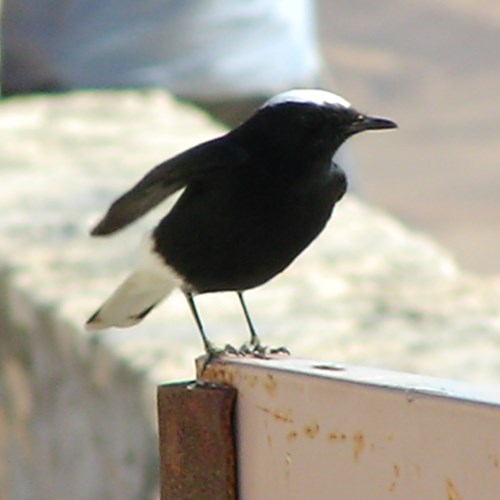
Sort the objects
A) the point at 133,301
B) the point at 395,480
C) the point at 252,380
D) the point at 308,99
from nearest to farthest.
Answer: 1. the point at 395,480
2. the point at 252,380
3. the point at 308,99
4. the point at 133,301

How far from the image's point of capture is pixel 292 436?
2.30 metres

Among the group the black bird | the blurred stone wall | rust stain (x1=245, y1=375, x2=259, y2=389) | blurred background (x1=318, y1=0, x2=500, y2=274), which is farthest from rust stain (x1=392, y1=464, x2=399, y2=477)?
blurred background (x1=318, y1=0, x2=500, y2=274)

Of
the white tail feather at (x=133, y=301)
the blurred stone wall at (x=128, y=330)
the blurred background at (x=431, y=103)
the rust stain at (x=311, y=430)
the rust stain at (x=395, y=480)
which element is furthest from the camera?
the blurred background at (x=431, y=103)

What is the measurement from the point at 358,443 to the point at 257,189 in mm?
1102

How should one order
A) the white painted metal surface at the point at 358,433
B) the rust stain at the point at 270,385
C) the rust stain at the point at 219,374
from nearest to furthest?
the white painted metal surface at the point at 358,433 → the rust stain at the point at 270,385 → the rust stain at the point at 219,374

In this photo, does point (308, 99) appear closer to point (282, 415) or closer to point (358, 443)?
point (282, 415)

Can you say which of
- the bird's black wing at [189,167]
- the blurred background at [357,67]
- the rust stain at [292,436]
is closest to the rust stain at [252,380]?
the rust stain at [292,436]

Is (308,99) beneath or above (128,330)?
above

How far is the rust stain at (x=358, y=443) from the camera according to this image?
215 cm

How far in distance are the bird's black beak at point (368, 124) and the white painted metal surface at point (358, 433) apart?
2.71 feet

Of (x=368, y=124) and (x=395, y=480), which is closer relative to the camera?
(x=395, y=480)

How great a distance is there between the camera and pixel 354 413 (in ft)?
7.17

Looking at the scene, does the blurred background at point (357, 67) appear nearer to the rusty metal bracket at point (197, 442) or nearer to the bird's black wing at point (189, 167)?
the bird's black wing at point (189, 167)

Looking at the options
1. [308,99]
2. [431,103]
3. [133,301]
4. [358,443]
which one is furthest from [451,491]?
[431,103]
